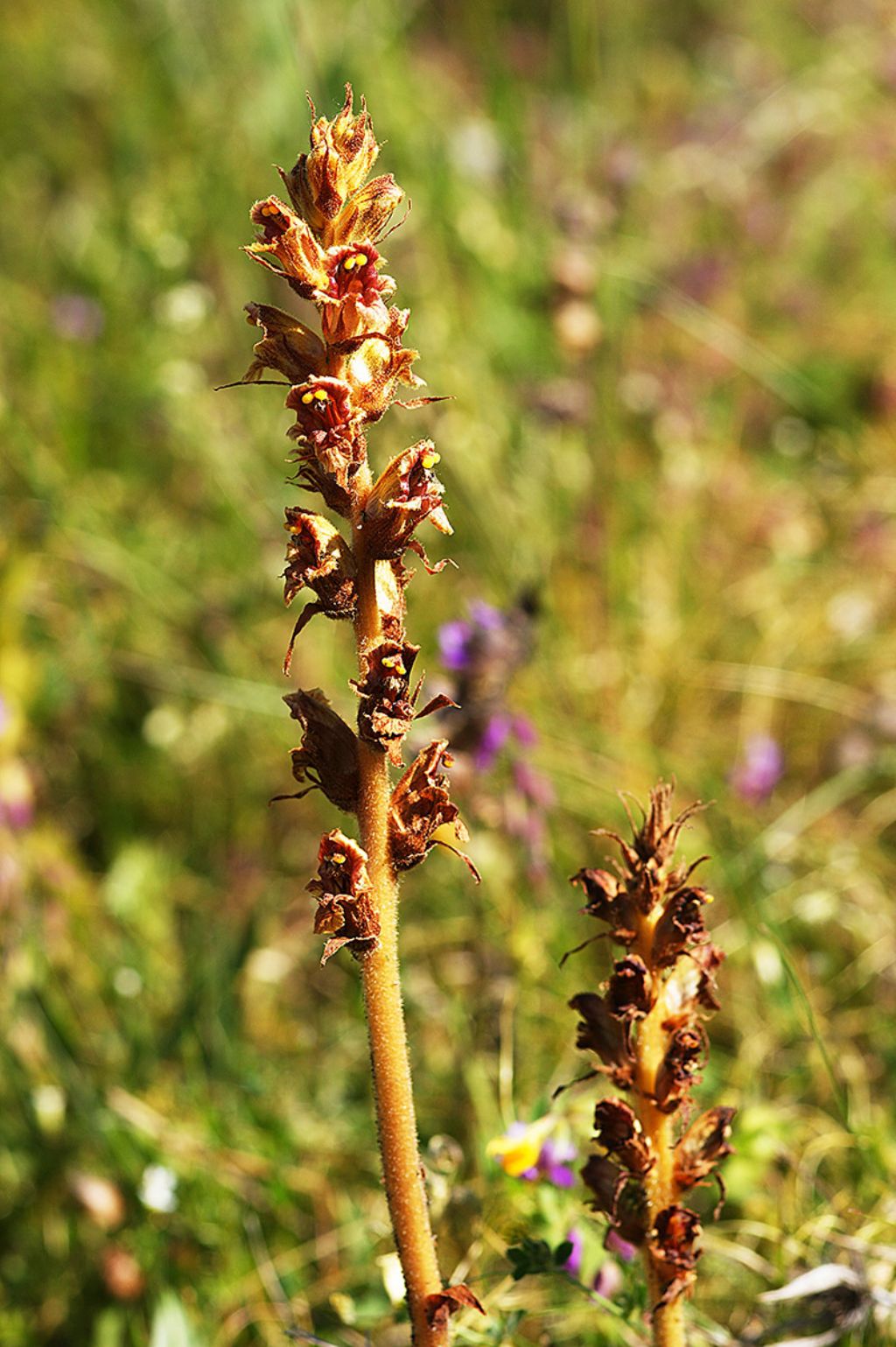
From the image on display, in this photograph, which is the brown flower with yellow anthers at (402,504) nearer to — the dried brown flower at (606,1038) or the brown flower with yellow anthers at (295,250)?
the brown flower with yellow anthers at (295,250)

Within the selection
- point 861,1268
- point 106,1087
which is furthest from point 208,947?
point 861,1268

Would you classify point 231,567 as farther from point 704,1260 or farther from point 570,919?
point 704,1260

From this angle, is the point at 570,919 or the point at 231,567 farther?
the point at 231,567

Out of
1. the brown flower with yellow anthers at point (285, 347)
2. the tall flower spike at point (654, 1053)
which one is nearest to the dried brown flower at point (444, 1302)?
the tall flower spike at point (654, 1053)

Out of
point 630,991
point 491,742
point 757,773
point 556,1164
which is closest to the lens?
point 630,991

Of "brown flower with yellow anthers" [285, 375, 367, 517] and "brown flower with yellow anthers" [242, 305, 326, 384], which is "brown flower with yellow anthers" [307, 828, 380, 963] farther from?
"brown flower with yellow anthers" [242, 305, 326, 384]

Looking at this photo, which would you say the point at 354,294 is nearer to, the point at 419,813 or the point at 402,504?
the point at 402,504

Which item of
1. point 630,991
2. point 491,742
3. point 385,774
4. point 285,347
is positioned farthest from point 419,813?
point 491,742
